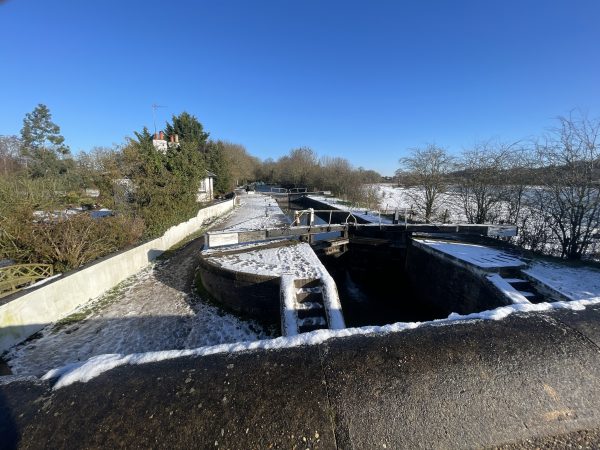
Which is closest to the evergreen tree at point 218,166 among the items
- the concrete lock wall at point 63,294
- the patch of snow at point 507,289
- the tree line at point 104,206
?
the tree line at point 104,206

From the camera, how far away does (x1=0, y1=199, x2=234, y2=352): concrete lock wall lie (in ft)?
16.6

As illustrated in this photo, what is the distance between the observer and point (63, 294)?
6289 millimetres

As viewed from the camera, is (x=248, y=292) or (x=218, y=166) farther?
(x=218, y=166)

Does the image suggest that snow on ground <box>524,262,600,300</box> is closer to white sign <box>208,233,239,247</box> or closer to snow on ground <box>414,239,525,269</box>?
Answer: snow on ground <box>414,239,525,269</box>

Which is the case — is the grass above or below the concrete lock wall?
below

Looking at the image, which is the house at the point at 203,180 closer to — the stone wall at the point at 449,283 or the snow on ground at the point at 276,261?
the snow on ground at the point at 276,261

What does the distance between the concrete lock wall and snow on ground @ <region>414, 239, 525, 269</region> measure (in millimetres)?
10432

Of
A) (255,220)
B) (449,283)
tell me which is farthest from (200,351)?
(255,220)

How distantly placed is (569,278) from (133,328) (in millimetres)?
10549

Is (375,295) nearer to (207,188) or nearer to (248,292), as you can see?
(248,292)

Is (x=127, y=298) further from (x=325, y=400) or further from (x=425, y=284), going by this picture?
(x=425, y=284)

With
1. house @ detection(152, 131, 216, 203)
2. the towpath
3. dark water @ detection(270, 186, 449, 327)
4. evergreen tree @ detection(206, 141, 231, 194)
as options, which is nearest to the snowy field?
the towpath

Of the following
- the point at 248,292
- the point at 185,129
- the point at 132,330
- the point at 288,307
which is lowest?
the point at 132,330

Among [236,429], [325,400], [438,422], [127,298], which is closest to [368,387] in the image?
[325,400]
